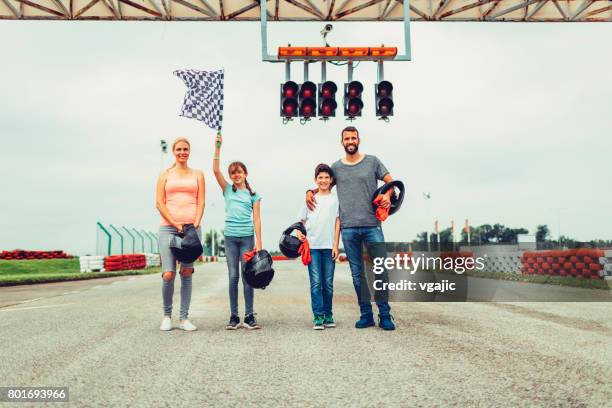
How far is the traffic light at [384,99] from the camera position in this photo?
12.1m

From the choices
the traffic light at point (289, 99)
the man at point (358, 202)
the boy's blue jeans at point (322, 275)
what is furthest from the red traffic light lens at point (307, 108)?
the boy's blue jeans at point (322, 275)

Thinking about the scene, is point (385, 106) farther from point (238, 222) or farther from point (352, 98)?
point (238, 222)

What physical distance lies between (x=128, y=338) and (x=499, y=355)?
10.6 ft

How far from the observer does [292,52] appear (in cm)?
1178

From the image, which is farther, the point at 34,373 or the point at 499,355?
the point at 499,355

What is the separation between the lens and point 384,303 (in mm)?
6129

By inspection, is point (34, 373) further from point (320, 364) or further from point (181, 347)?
point (320, 364)

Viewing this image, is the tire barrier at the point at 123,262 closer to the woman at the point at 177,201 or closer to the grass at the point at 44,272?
the grass at the point at 44,272

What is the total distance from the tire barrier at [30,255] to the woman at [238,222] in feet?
87.3

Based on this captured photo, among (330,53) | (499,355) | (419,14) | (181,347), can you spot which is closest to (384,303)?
(499,355)

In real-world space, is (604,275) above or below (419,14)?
below

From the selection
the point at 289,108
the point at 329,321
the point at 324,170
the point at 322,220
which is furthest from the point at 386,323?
the point at 289,108

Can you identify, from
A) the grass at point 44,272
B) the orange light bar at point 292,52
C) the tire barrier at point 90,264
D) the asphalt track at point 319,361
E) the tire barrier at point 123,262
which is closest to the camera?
the asphalt track at point 319,361

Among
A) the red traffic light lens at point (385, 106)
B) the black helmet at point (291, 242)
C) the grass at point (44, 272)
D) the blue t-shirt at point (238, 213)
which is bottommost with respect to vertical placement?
the grass at point (44, 272)
